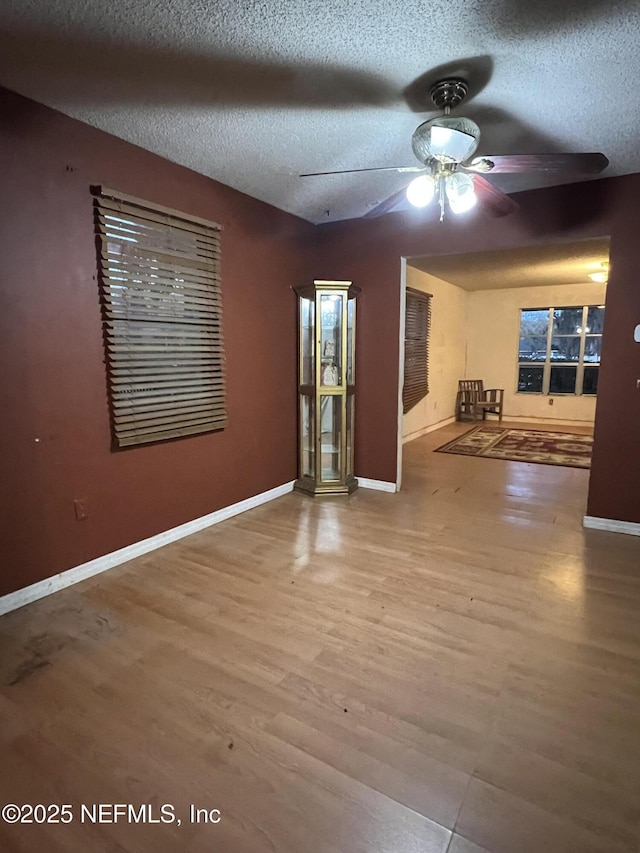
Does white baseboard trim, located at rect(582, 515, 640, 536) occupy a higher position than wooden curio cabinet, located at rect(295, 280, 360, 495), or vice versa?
wooden curio cabinet, located at rect(295, 280, 360, 495)

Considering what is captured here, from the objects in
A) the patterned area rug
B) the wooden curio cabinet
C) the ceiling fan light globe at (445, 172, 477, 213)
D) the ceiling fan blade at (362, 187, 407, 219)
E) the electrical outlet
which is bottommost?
the patterned area rug

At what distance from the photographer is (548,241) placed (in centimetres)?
340

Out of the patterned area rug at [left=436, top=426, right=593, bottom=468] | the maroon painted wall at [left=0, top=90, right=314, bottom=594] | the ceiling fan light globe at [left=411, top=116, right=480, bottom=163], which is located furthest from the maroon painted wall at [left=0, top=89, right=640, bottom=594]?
the patterned area rug at [left=436, top=426, right=593, bottom=468]

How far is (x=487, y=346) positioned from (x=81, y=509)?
7.42m

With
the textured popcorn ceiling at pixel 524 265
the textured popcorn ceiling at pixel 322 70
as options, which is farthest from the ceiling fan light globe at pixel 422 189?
the textured popcorn ceiling at pixel 524 265

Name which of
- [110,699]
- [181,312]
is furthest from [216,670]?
[181,312]

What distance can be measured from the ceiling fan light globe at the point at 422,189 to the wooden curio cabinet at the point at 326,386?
5.26 ft

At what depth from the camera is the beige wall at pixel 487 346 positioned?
23.9ft

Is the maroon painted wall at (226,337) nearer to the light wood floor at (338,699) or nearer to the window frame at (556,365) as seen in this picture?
the light wood floor at (338,699)

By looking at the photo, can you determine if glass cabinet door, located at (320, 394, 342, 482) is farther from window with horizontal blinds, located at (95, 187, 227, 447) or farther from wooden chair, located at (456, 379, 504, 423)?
wooden chair, located at (456, 379, 504, 423)

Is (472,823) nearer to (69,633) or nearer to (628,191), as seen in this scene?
(69,633)

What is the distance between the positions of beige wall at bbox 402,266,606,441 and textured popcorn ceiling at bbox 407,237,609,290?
34cm

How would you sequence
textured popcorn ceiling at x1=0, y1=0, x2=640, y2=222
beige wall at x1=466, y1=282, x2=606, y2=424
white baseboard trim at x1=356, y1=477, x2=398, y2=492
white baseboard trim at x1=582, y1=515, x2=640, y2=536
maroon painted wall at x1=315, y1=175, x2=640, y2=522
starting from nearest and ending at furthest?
1. textured popcorn ceiling at x1=0, y1=0, x2=640, y2=222
2. maroon painted wall at x1=315, y1=175, x2=640, y2=522
3. white baseboard trim at x1=582, y1=515, x2=640, y2=536
4. white baseboard trim at x1=356, y1=477, x2=398, y2=492
5. beige wall at x1=466, y1=282, x2=606, y2=424

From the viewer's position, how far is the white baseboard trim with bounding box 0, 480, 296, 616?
239 centimetres
